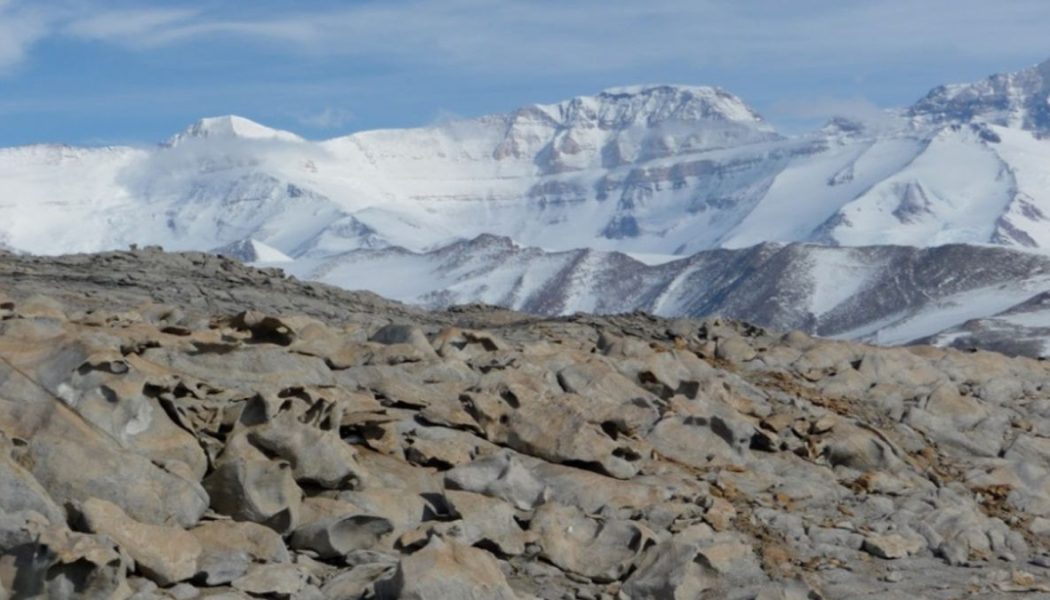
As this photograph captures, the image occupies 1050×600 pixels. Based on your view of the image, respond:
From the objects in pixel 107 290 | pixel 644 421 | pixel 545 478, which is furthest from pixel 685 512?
pixel 107 290

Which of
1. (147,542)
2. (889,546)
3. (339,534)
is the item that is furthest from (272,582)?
(889,546)

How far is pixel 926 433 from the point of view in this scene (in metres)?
22.8

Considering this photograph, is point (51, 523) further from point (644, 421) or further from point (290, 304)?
point (290, 304)

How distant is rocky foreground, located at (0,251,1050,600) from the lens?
1320 cm

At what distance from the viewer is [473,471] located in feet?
52.9

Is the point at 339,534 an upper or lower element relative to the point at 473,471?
upper

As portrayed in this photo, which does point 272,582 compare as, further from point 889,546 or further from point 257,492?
point 889,546

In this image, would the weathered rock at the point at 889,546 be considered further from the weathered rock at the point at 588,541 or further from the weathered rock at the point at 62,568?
the weathered rock at the point at 62,568

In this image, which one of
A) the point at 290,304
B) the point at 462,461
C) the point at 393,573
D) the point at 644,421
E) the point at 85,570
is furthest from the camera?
the point at 290,304

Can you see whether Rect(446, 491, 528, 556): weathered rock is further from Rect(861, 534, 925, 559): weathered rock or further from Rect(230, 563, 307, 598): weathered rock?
Rect(861, 534, 925, 559): weathered rock

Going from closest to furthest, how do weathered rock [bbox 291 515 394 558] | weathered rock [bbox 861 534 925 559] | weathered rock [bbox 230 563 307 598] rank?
weathered rock [bbox 230 563 307 598] < weathered rock [bbox 291 515 394 558] < weathered rock [bbox 861 534 925 559]

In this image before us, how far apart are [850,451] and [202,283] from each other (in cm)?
1429

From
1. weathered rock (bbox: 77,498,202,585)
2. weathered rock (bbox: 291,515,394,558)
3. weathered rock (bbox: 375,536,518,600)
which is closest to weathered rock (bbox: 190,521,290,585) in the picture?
weathered rock (bbox: 77,498,202,585)

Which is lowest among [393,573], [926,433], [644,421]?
[926,433]
